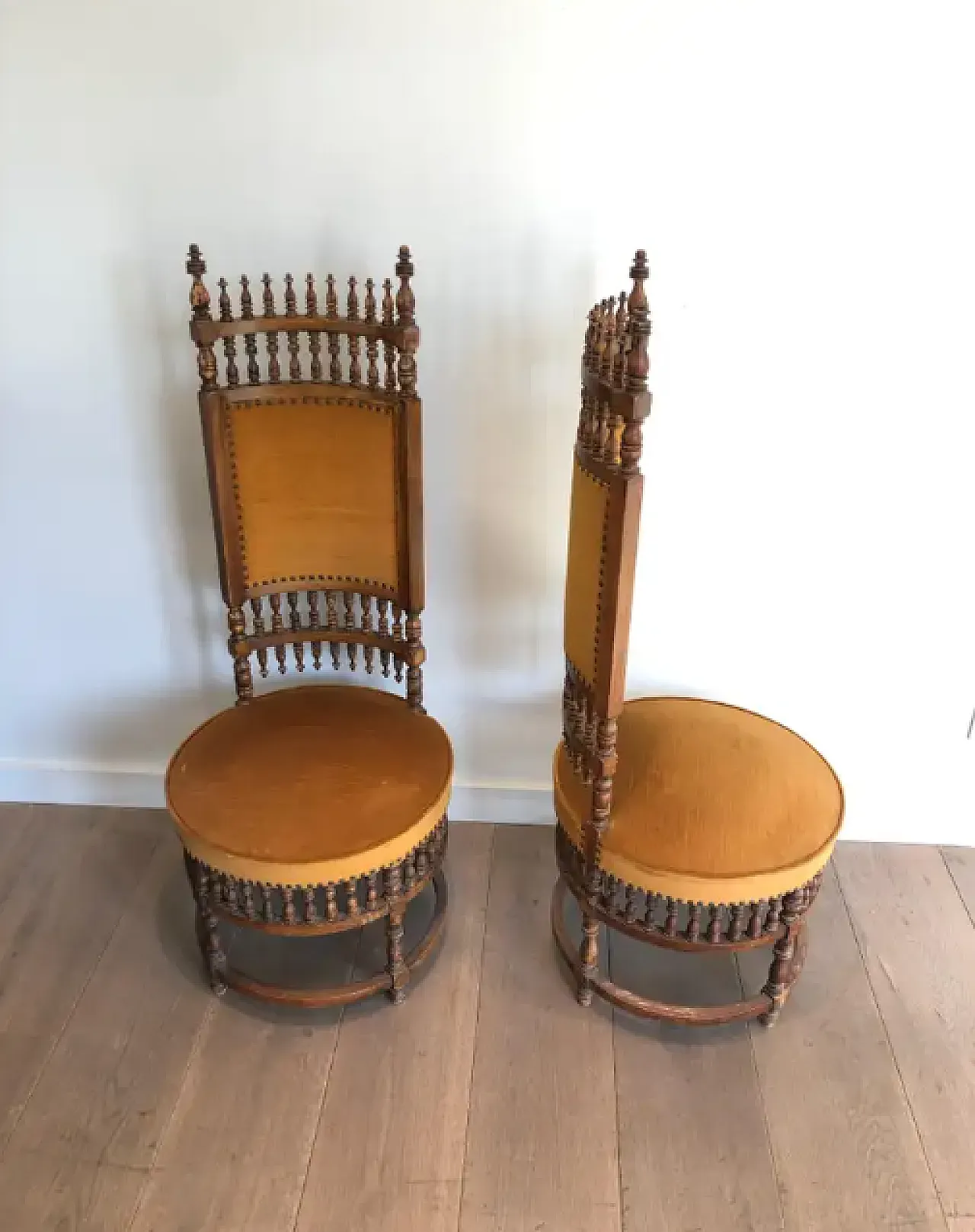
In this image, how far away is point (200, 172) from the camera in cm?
186

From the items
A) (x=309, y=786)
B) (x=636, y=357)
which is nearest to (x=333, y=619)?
(x=309, y=786)

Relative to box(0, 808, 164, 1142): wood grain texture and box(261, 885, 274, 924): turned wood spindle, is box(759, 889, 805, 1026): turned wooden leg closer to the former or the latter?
box(261, 885, 274, 924): turned wood spindle

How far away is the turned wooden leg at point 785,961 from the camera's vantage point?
1.75m

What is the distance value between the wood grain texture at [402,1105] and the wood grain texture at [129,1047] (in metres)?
0.31

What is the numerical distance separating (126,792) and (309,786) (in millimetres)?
917

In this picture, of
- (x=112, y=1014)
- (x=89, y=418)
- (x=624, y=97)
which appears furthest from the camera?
(x=89, y=418)

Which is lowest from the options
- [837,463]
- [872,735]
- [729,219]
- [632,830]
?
[872,735]

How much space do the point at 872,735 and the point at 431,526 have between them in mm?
1158

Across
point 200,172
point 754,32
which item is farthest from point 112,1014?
point 754,32

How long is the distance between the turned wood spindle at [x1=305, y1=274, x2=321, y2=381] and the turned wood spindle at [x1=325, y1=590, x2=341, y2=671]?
455 millimetres

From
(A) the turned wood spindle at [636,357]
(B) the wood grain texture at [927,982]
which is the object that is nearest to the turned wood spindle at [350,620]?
(A) the turned wood spindle at [636,357]

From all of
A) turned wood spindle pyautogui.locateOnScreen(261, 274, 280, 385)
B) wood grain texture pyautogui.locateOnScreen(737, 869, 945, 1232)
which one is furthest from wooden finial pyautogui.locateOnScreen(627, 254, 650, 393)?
wood grain texture pyautogui.locateOnScreen(737, 869, 945, 1232)

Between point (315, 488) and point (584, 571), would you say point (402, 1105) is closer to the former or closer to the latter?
point (584, 571)

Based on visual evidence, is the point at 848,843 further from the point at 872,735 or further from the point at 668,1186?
the point at 668,1186
